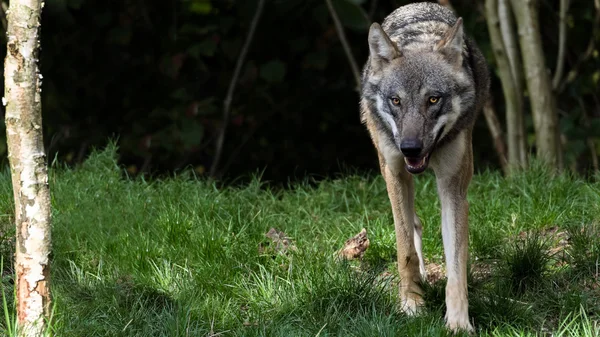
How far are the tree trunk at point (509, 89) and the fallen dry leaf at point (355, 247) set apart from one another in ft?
11.3

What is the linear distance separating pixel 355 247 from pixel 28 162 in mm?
2291

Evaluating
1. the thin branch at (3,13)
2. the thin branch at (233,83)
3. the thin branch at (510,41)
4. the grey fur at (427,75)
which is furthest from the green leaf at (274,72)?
the grey fur at (427,75)

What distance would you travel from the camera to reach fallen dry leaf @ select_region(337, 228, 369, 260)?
557 cm

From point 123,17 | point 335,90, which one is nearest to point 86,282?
point 123,17

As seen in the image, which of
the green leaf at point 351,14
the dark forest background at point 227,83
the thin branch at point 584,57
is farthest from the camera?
the thin branch at point 584,57

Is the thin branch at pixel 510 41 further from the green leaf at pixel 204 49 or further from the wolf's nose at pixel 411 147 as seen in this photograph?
the wolf's nose at pixel 411 147

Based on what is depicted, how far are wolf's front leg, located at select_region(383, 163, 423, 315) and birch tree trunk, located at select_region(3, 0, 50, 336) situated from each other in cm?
192

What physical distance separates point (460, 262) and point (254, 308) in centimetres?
115

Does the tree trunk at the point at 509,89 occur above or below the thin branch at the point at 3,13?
below

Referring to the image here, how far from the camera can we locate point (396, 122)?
470 centimetres

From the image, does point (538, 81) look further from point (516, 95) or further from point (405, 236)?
point (405, 236)

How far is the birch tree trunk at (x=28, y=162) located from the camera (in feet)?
13.3

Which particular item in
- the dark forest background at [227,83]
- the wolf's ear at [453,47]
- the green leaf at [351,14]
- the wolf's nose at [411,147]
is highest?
the wolf's ear at [453,47]

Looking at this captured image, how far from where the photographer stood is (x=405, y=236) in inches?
199
